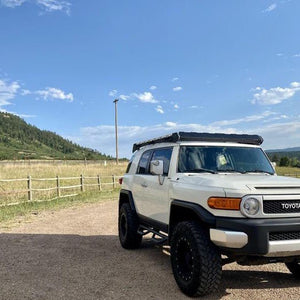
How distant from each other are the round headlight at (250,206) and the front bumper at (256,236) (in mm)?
86

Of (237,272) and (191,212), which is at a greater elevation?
(191,212)

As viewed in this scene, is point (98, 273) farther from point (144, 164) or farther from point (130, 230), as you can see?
point (144, 164)

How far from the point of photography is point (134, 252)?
7.12 metres

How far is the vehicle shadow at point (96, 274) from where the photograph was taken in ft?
15.7

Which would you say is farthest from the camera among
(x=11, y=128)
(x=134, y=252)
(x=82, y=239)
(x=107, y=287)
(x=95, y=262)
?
(x=11, y=128)

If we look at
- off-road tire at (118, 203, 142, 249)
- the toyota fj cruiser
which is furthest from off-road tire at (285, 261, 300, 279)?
off-road tire at (118, 203, 142, 249)

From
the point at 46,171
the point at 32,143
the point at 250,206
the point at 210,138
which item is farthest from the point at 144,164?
the point at 32,143

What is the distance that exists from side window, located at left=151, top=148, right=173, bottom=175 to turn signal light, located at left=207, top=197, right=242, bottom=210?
1463 mm

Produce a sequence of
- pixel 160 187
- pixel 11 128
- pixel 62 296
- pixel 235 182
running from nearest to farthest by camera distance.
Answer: pixel 235 182
pixel 62 296
pixel 160 187
pixel 11 128

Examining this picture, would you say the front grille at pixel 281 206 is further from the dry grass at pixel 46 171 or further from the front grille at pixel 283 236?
the dry grass at pixel 46 171

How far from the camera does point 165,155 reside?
591 centimetres

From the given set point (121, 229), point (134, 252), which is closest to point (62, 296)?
point (134, 252)

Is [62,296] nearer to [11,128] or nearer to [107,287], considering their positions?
[107,287]

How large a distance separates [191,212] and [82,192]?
658 inches
